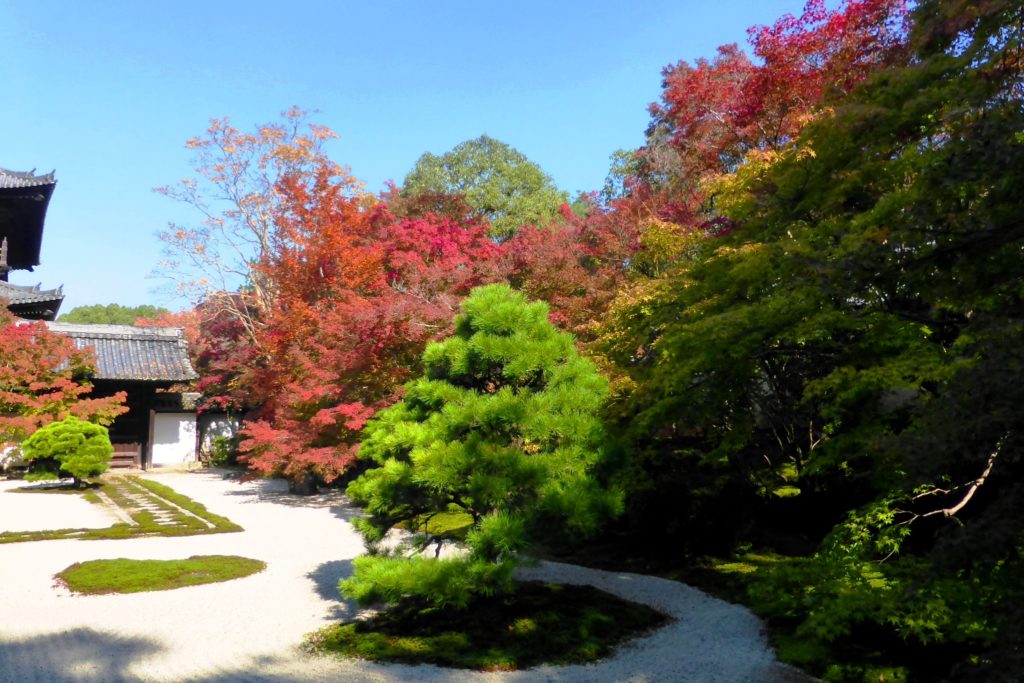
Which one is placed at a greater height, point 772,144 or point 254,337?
point 772,144

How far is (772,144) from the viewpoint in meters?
9.70

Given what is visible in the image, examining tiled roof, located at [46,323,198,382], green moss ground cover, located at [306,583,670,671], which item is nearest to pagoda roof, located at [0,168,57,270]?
tiled roof, located at [46,323,198,382]

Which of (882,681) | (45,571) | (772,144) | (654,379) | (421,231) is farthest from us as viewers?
(421,231)

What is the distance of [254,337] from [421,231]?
22.9ft

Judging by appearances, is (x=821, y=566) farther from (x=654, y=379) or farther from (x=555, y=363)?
(x=555, y=363)

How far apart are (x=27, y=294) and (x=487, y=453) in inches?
501

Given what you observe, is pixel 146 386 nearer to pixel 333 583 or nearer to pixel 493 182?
pixel 493 182

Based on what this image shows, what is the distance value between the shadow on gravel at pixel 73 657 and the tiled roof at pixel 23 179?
8.31 meters

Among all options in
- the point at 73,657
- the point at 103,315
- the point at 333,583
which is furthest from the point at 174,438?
the point at 103,315

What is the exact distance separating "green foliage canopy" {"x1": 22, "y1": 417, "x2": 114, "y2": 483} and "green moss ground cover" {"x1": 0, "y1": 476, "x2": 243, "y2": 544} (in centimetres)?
48

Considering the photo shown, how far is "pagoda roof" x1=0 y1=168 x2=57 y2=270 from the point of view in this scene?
1110cm

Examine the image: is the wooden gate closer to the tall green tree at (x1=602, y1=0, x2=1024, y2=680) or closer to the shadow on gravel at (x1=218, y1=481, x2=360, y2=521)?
the shadow on gravel at (x1=218, y1=481, x2=360, y2=521)

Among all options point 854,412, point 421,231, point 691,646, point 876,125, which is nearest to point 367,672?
point 691,646

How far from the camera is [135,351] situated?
21594 millimetres
